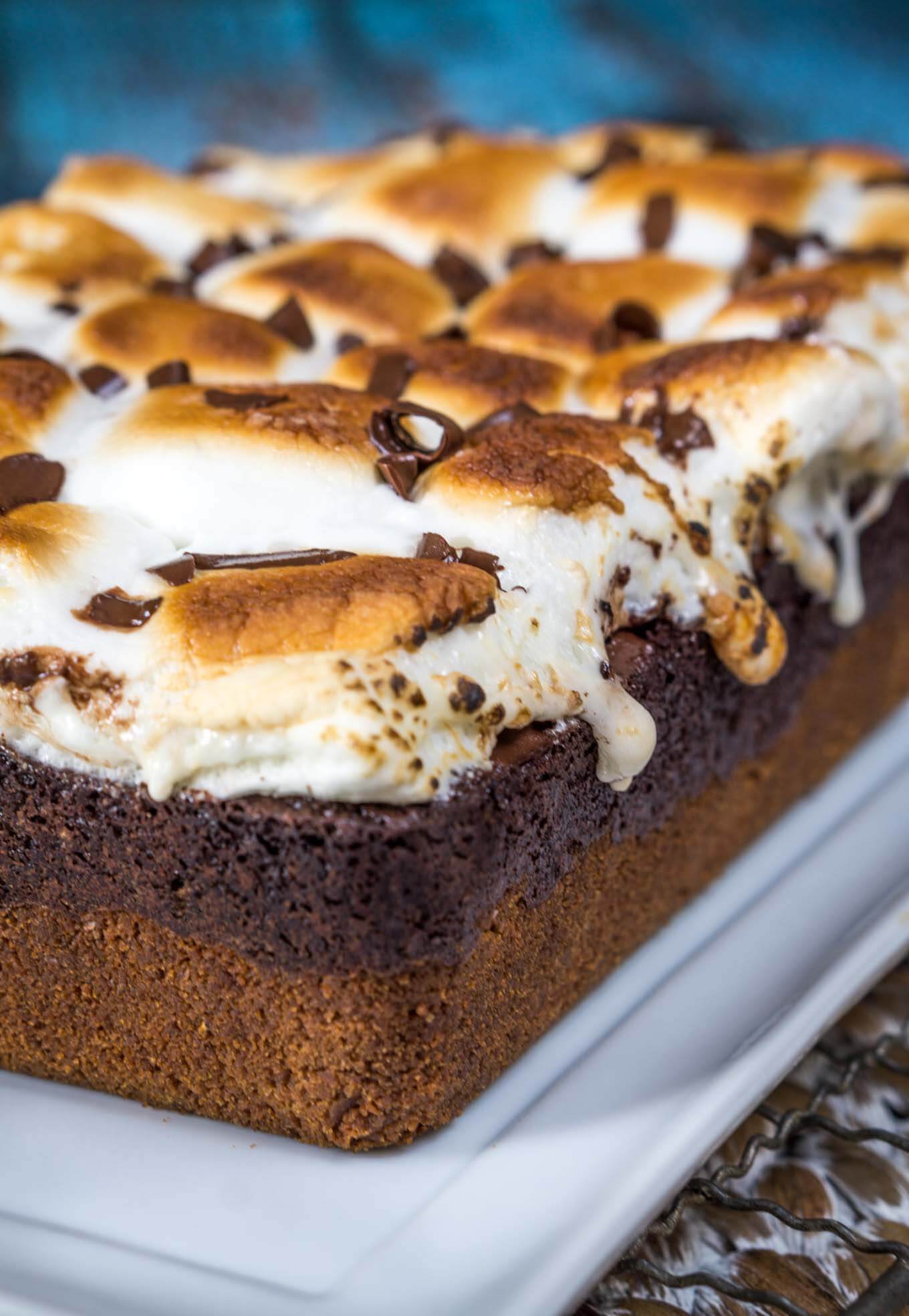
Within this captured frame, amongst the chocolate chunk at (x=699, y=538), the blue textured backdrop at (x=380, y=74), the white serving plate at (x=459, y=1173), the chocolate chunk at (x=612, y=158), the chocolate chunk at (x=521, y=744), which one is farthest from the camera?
the blue textured backdrop at (x=380, y=74)

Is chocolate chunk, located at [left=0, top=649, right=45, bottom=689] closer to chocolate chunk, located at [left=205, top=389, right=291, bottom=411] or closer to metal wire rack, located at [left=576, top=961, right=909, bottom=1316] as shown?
chocolate chunk, located at [left=205, top=389, right=291, bottom=411]

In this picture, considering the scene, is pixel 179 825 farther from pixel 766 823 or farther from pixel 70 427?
pixel 766 823

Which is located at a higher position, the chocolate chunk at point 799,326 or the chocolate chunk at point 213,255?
the chocolate chunk at point 799,326

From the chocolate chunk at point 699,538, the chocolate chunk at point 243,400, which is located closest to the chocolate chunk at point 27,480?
the chocolate chunk at point 243,400

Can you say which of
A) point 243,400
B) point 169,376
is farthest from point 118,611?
point 169,376

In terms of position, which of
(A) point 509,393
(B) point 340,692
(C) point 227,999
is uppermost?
(A) point 509,393

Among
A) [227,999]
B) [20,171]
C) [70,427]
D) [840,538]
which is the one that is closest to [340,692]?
[227,999]

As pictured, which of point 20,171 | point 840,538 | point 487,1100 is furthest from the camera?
point 20,171

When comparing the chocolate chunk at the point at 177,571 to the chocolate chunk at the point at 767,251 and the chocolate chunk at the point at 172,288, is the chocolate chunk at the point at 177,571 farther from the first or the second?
the chocolate chunk at the point at 767,251
